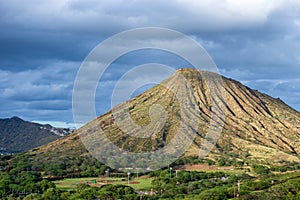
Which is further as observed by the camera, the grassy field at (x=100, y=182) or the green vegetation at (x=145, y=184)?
the grassy field at (x=100, y=182)

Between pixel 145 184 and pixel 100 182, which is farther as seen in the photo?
pixel 100 182

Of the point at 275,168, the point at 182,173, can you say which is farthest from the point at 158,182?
the point at 275,168

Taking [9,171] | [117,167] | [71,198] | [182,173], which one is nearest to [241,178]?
[182,173]

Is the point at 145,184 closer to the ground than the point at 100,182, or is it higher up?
closer to the ground

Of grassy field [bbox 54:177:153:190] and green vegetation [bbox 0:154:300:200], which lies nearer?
green vegetation [bbox 0:154:300:200]

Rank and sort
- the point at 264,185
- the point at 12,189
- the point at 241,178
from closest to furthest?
the point at 264,185 < the point at 12,189 < the point at 241,178

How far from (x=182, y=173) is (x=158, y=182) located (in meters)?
23.1

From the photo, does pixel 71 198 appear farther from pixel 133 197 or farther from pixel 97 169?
pixel 97 169

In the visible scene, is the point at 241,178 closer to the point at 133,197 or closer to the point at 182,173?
the point at 182,173

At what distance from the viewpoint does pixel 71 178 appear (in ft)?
547

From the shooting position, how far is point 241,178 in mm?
155125

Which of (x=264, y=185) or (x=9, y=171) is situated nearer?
(x=264, y=185)

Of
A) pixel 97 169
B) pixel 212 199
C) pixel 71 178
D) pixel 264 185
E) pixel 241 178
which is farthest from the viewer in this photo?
pixel 97 169

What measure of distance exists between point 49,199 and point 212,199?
3720cm
